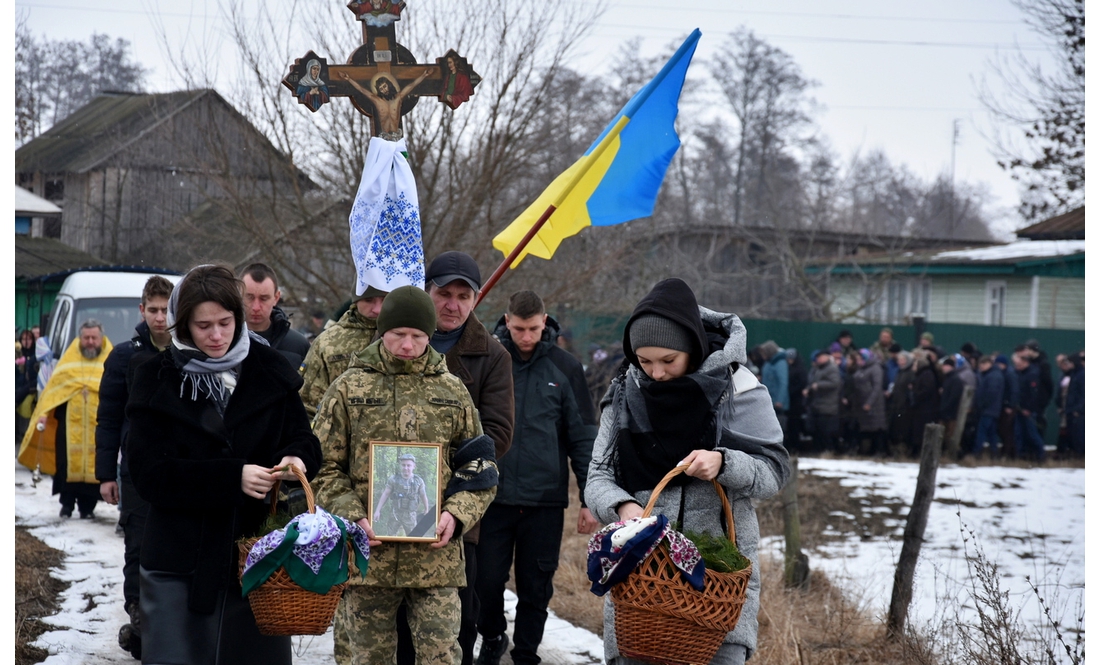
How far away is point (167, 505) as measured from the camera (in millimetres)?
3469

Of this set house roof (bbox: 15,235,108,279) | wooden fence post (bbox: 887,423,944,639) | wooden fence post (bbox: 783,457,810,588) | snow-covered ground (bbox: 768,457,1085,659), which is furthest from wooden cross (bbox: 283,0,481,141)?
house roof (bbox: 15,235,108,279)

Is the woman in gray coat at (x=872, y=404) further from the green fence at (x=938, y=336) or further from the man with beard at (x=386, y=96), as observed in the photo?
the man with beard at (x=386, y=96)

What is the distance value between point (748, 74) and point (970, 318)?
542 inches

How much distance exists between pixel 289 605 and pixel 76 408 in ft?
19.3

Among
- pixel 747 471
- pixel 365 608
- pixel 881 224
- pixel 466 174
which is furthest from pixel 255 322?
pixel 881 224

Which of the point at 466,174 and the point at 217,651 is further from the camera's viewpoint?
the point at 466,174

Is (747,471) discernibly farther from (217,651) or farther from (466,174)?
(466,174)

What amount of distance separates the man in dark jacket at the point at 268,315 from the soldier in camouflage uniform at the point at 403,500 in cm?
175

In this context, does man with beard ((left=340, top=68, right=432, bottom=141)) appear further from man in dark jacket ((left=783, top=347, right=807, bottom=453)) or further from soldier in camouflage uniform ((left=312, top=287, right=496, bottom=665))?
man in dark jacket ((left=783, top=347, right=807, bottom=453))

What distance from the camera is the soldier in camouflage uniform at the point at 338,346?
4.62 m

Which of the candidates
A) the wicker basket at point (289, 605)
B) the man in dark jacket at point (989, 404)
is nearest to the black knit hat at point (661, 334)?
the wicker basket at point (289, 605)

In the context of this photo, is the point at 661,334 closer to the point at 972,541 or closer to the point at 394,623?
the point at 394,623

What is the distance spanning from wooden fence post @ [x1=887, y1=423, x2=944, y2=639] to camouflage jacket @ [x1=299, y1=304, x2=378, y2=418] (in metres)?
3.36

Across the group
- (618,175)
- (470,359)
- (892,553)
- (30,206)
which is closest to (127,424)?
(470,359)
